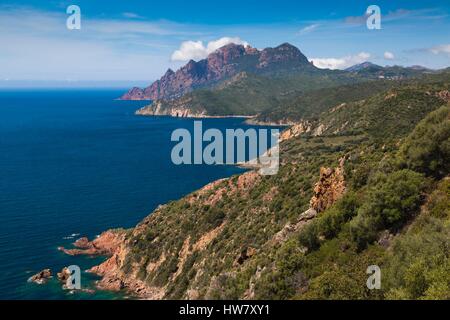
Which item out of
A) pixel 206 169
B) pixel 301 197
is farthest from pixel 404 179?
pixel 206 169

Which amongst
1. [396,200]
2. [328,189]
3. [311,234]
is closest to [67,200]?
[328,189]

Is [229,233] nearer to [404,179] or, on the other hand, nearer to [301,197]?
[301,197]

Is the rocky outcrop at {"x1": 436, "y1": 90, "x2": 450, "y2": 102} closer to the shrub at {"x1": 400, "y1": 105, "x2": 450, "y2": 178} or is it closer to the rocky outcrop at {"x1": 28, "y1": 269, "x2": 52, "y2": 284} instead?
the shrub at {"x1": 400, "y1": 105, "x2": 450, "y2": 178}

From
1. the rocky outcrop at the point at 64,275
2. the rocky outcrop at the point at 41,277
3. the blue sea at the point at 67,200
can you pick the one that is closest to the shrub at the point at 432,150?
the blue sea at the point at 67,200

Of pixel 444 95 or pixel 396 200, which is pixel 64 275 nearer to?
pixel 396 200

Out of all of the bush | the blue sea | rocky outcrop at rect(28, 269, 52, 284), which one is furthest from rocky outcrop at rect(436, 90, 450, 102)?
rocky outcrop at rect(28, 269, 52, 284)
